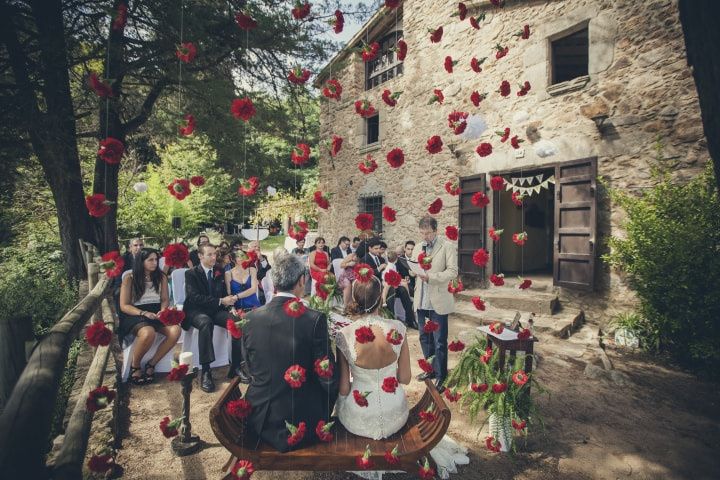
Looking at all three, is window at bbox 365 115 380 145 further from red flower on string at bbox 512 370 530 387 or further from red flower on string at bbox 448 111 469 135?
red flower on string at bbox 512 370 530 387

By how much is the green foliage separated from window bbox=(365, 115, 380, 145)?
7.78m

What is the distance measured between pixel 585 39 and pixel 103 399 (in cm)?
945

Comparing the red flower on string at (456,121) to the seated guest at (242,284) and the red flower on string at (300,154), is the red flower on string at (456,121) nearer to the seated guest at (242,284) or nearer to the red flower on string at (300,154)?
the red flower on string at (300,154)

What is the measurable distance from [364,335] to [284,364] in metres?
0.53

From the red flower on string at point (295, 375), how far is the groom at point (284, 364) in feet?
0.13

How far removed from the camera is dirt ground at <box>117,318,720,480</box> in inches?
108

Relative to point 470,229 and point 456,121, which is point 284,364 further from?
point 470,229

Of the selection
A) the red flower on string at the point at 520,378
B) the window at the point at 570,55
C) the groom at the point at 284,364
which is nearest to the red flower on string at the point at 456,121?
the groom at the point at 284,364

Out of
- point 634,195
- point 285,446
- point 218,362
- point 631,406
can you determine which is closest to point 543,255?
point 634,195

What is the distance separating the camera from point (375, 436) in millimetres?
2334

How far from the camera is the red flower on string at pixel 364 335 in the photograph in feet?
7.32

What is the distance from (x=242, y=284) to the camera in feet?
15.7

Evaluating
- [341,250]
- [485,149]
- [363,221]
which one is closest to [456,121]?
[485,149]

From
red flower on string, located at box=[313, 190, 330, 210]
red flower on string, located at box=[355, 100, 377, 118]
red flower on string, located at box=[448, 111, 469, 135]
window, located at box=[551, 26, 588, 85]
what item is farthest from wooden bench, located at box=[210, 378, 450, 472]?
window, located at box=[551, 26, 588, 85]
